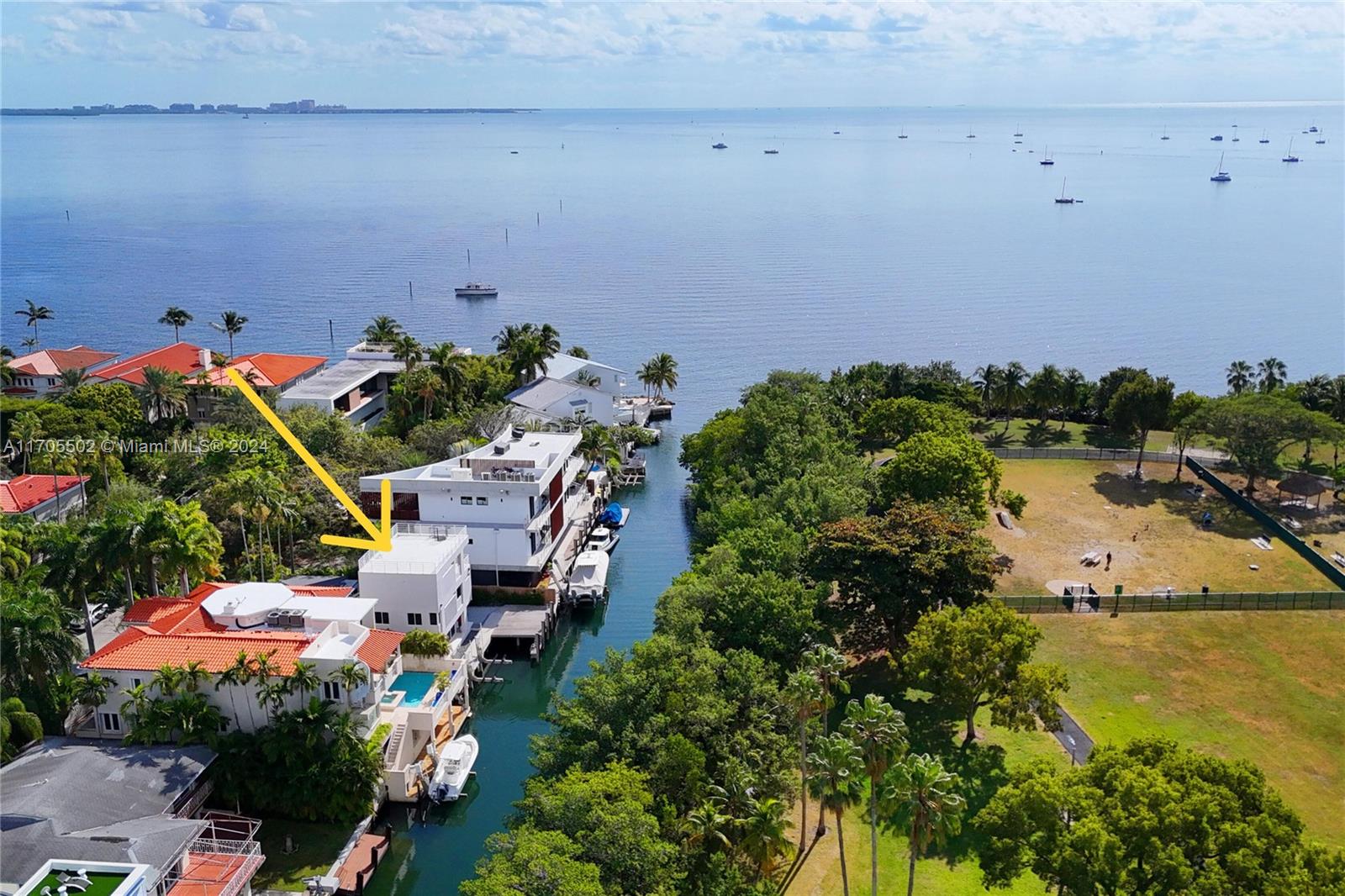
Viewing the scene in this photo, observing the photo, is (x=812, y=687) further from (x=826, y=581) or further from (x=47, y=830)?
(x=47, y=830)

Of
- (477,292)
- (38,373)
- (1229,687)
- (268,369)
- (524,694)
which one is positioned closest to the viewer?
(1229,687)

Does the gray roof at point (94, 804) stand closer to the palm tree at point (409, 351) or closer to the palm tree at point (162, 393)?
the palm tree at point (162, 393)

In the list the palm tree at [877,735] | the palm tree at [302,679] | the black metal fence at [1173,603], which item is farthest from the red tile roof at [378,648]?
the black metal fence at [1173,603]

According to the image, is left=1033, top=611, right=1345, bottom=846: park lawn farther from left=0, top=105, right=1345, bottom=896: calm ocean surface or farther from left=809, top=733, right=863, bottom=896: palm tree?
left=0, top=105, right=1345, bottom=896: calm ocean surface

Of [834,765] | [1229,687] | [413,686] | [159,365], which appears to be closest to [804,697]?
[834,765]

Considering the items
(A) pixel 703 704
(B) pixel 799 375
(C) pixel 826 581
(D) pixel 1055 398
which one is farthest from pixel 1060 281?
(A) pixel 703 704

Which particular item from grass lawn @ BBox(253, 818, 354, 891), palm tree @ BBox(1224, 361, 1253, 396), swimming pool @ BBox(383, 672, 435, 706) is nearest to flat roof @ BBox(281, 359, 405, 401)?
swimming pool @ BBox(383, 672, 435, 706)

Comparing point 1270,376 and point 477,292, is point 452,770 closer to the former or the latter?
point 1270,376
